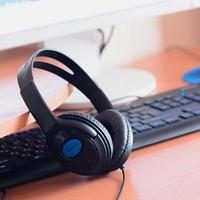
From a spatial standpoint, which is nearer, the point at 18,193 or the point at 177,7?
the point at 18,193

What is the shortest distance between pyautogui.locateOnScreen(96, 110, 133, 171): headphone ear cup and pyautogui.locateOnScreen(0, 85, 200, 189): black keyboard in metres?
0.05

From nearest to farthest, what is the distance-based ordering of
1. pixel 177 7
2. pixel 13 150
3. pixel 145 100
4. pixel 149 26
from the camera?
pixel 13 150 < pixel 145 100 < pixel 177 7 < pixel 149 26

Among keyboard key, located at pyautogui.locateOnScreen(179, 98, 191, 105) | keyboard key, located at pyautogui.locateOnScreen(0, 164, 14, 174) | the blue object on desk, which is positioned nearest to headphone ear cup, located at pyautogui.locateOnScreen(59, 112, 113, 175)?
keyboard key, located at pyautogui.locateOnScreen(0, 164, 14, 174)

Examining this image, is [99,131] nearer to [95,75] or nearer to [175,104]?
[175,104]

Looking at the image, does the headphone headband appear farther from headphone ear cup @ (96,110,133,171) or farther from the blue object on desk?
the blue object on desk

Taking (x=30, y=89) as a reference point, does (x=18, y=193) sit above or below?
below

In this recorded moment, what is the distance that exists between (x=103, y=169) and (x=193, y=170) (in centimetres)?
10

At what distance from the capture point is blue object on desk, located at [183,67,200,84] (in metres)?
0.85

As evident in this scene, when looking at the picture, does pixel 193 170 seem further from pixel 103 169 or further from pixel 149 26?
pixel 149 26

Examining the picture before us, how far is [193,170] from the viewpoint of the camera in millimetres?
479

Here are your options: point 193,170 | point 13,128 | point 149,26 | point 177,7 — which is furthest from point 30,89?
point 149,26

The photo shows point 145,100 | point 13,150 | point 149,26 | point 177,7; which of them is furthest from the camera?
point 149,26

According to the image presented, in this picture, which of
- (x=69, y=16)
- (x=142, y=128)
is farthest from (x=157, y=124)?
(x=69, y=16)

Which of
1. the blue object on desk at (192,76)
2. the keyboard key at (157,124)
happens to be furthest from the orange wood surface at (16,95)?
the blue object on desk at (192,76)
